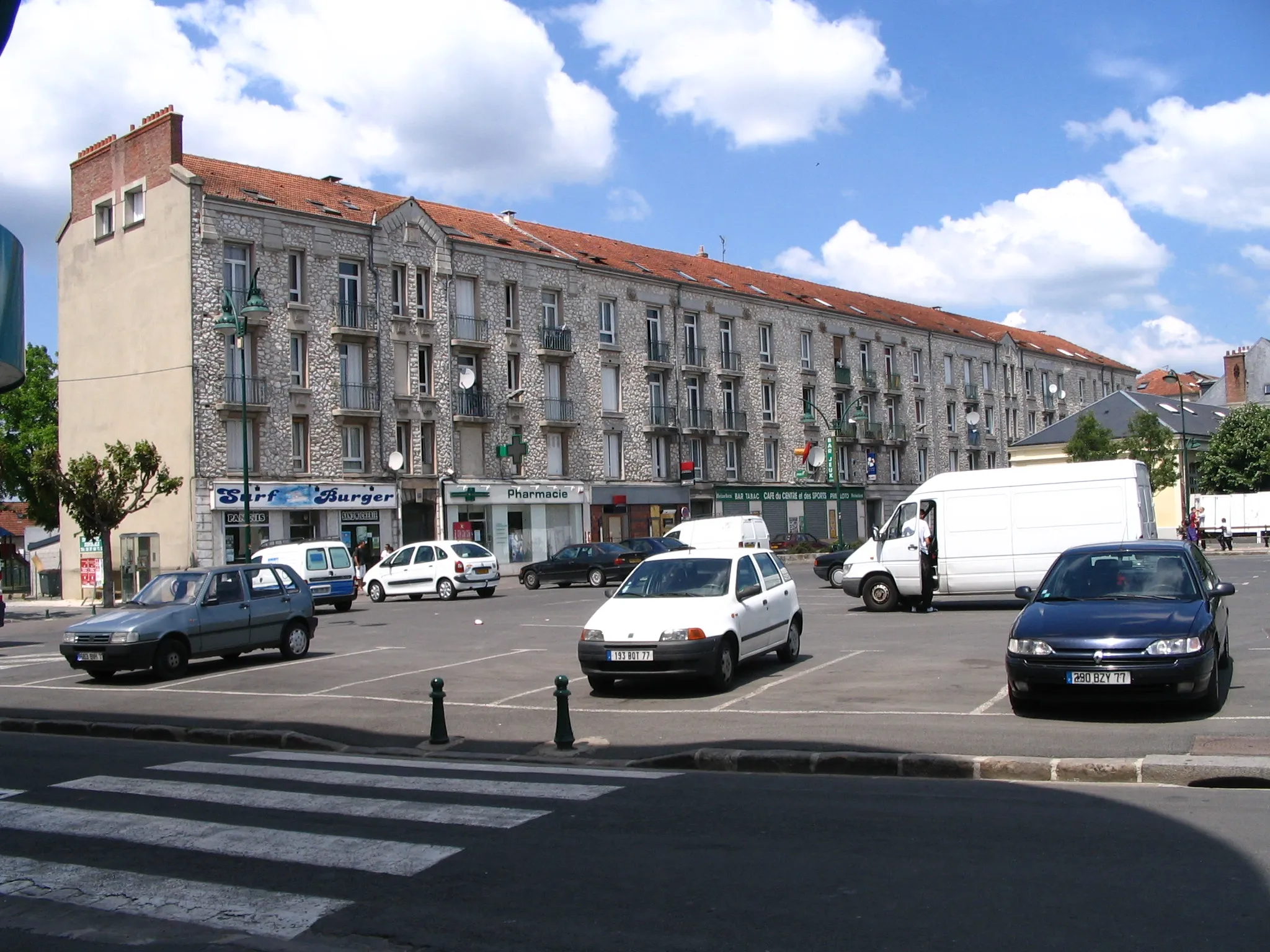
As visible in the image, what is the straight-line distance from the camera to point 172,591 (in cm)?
1723

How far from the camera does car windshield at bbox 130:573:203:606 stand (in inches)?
673

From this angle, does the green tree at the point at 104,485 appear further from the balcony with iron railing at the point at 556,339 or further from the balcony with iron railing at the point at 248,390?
the balcony with iron railing at the point at 556,339

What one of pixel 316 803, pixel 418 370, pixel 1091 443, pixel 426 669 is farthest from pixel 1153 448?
pixel 316 803

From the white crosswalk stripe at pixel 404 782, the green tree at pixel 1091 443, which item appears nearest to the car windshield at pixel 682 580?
the white crosswalk stripe at pixel 404 782

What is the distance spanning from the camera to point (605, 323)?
53.4m

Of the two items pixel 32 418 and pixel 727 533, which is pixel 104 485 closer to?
pixel 727 533

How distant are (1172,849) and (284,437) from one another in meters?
38.8

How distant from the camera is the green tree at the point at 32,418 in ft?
188

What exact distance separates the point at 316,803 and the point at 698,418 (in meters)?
49.2

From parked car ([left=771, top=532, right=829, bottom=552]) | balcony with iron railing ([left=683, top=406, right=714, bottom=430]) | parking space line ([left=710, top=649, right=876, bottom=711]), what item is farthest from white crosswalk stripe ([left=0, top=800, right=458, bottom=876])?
balcony with iron railing ([left=683, top=406, right=714, bottom=430])

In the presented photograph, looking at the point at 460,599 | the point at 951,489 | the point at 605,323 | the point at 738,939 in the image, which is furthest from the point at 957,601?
the point at 605,323

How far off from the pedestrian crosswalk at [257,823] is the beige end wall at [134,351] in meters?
32.3

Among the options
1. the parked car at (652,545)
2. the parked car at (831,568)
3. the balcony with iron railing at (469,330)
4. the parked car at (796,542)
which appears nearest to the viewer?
the parked car at (831,568)

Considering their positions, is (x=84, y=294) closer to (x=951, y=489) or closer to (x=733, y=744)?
(x=951, y=489)
